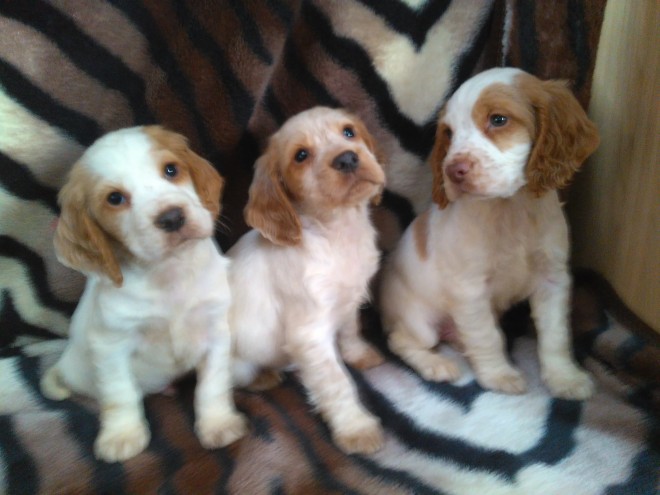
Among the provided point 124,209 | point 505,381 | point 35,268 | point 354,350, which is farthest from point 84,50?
point 505,381

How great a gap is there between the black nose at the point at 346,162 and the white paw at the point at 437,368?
3.06ft

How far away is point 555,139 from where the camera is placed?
1929 millimetres

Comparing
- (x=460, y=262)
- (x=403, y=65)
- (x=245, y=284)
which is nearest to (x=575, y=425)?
(x=460, y=262)

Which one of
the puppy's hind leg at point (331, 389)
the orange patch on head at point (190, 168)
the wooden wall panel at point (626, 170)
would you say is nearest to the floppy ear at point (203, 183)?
the orange patch on head at point (190, 168)

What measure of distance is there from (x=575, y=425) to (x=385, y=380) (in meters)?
0.77

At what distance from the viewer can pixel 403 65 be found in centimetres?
250

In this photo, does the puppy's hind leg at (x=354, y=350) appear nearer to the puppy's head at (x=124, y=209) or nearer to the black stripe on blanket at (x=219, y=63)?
the puppy's head at (x=124, y=209)

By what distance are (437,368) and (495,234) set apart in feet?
2.07

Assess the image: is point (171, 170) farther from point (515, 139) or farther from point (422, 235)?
point (515, 139)

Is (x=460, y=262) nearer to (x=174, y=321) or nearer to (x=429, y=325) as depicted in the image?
(x=429, y=325)

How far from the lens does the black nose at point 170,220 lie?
175cm

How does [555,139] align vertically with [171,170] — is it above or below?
above

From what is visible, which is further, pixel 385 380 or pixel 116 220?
pixel 385 380

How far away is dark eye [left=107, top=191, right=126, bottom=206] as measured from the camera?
1.83 m
